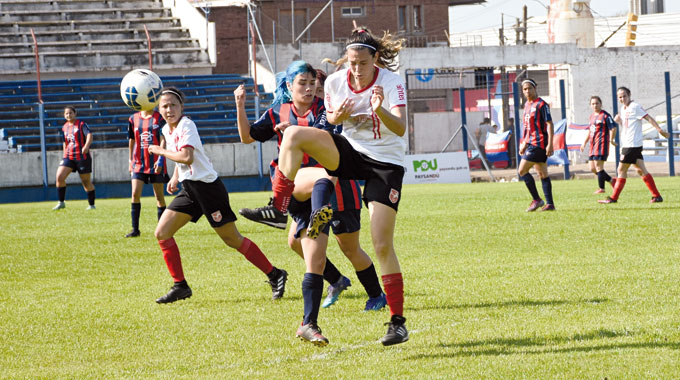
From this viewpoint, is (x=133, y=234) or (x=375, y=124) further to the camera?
(x=133, y=234)

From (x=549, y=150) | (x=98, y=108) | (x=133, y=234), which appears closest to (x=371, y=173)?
(x=133, y=234)

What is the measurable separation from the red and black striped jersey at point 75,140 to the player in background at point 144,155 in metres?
6.28

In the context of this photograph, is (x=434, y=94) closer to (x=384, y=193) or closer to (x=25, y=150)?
(x=25, y=150)

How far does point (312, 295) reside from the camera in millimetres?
5371

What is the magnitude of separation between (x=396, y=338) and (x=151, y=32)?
34673 mm

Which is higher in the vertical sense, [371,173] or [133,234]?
[371,173]

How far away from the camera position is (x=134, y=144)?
1312cm

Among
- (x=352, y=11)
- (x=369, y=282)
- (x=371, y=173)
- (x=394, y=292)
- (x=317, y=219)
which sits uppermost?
(x=352, y=11)

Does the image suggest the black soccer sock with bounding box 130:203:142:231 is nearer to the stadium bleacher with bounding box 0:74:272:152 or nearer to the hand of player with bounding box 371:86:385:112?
the hand of player with bounding box 371:86:385:112

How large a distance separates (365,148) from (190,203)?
2551 mm

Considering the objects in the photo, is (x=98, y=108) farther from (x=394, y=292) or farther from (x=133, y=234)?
(x=394, y=292)

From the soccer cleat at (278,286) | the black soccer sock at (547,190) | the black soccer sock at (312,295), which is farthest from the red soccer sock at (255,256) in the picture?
the black soccer sock at (547,190)

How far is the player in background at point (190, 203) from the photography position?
293 inches

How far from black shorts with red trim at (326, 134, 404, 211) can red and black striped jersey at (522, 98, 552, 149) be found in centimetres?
1011
